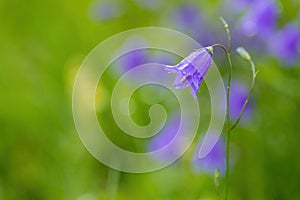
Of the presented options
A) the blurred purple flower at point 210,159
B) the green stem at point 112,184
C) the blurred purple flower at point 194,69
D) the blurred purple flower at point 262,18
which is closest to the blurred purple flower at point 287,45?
the blurred purple flower at point 262,18

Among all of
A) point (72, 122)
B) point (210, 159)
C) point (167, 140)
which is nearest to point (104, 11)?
point (72, 122)

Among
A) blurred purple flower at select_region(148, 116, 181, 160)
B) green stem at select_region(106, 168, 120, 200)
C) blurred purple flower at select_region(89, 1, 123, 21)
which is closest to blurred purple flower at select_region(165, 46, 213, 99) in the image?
green stem at select_region(106, 168, 120, 200)

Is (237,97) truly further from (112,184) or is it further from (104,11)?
(104,11)

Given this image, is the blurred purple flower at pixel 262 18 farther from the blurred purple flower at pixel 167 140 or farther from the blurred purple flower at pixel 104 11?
the blurred purple flower at pixel 104 11

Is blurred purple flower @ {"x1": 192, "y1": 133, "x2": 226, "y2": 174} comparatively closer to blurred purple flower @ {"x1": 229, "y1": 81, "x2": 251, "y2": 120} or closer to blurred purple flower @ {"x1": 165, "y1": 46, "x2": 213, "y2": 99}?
blurred purple flower @ {"x1": 229, "y1": 81, "x2": 251, "y2": 120}

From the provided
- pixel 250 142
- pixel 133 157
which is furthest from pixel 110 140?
pixel 250 142

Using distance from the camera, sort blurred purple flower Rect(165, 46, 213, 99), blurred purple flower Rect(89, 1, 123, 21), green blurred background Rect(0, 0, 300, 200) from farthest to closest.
A: 1. blurred purple flower Rect(89, 1, 123, 21)
2. green blurred background Rect(0, 0, 300, 200)
3. blurred purple flower Rect(165, 46, 213, 99)
